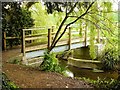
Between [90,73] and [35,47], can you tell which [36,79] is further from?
[90,73]

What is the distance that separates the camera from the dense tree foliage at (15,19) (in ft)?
26.0

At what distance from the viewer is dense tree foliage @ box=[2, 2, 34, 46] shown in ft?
26.0

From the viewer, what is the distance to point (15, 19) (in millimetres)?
8703

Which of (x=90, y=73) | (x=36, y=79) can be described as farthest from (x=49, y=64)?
(x=90, y=73)

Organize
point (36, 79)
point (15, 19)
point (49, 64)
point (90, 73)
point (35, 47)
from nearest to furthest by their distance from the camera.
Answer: point (36, 79) → point (49, 64) → point (35, 47) → point (15, 19) → point (90, 73)

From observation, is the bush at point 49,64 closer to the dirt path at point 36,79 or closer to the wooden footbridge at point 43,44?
the dirt path at point 36,79

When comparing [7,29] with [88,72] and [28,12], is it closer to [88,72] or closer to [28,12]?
[28,12]

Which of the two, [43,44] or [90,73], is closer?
[43,44]

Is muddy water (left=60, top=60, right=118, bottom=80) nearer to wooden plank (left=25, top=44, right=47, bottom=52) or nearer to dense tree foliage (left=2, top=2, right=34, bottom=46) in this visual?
wooden plank (left=25, top=44, right=47, bottom=52)

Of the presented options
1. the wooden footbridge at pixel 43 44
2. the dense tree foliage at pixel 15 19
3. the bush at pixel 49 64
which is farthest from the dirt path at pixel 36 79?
the dense tree foliage at pixel 15 19

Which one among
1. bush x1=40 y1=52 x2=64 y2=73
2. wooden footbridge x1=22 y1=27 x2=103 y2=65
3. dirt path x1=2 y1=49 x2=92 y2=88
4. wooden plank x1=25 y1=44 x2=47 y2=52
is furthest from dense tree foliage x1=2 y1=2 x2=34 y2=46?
dirt path x1=2 y1=49 x2=92 y2=88

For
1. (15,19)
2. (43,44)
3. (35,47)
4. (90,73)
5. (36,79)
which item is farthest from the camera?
(90,73)

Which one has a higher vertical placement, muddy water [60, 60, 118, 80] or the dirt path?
the dirt path

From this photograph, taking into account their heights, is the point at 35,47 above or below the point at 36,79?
above
